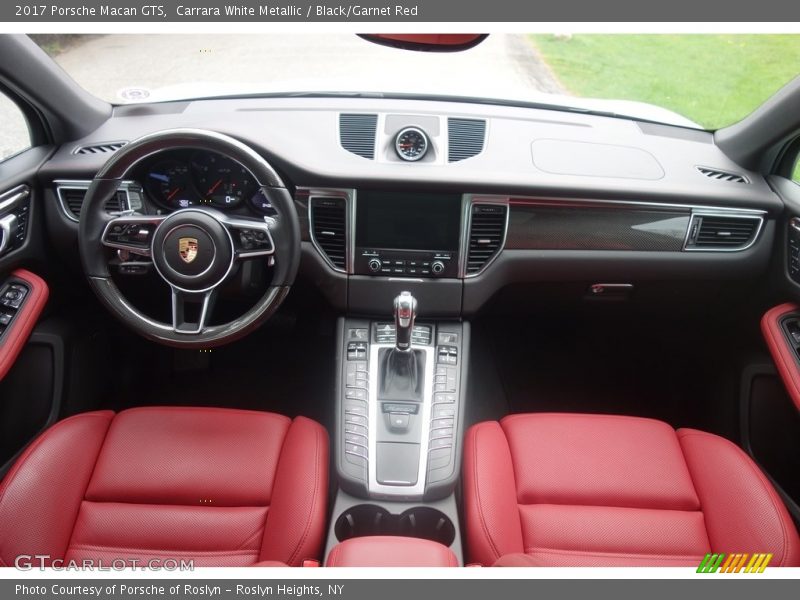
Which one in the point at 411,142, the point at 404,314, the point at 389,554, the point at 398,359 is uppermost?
the point at 411,142

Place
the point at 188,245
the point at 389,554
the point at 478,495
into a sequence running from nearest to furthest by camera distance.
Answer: the point at 389,554 → the point at 478,495 → the point at 188,245

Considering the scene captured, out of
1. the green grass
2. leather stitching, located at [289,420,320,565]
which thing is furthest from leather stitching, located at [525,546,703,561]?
the green grass

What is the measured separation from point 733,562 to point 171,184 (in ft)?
6.13

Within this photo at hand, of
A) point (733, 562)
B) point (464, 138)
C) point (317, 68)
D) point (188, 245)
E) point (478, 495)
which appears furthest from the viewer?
point (317, 68)

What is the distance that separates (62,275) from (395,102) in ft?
4.48

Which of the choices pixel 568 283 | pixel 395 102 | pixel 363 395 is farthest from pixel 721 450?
pixel 395 102

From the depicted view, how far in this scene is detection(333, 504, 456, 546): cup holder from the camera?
176 cm

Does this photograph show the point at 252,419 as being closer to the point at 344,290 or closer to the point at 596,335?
the point at 344,290

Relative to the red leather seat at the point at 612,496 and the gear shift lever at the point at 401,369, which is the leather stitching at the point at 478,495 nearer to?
the red leather seat at the point at 612,496

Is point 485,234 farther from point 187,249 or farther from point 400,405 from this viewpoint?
point 187,249

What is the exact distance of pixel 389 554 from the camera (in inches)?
50.8

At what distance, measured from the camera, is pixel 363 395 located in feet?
6.73

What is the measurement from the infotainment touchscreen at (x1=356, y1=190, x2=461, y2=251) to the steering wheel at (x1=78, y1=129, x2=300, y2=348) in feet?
1.17

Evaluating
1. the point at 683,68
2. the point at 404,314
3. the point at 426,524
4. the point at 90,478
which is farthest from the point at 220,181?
the point at 683,68
